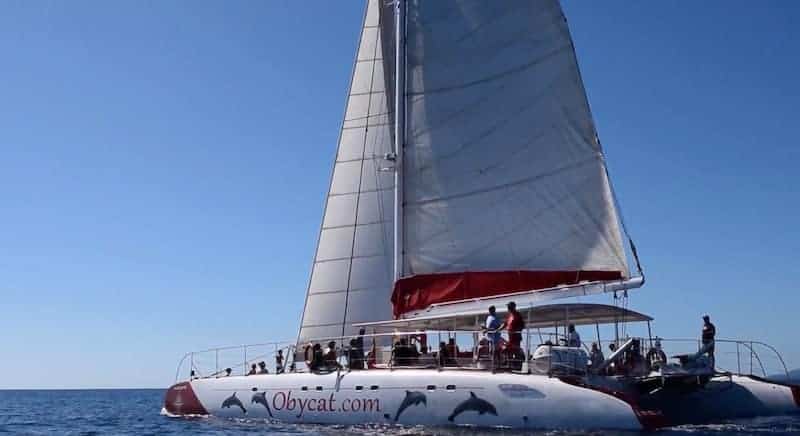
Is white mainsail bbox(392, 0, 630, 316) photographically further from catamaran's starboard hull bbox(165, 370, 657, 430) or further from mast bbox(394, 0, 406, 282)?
catamaran's starboard hull bbox(165, 370, 657, 430)

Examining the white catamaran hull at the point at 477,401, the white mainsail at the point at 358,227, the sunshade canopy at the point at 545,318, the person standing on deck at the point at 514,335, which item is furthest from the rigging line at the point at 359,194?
the person standing on deck at the point at 514,335

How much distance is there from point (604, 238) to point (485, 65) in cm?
479

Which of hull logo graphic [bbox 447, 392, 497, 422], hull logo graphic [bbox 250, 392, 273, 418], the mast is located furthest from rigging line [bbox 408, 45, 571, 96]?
hull logo graphic [bbox 250, 392, 273, 418]

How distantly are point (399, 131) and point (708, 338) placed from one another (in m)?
8.13

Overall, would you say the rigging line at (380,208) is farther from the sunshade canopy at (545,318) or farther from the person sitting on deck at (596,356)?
the person sitting on deck at (596,356)

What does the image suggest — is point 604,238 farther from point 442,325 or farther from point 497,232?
point 442,325

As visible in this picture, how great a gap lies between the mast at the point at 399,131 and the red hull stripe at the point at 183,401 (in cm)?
585

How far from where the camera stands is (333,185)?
891 inches

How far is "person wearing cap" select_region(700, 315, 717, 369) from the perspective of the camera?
16.7 meters

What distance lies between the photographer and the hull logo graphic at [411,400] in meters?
16.5

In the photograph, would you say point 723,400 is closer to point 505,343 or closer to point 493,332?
point 505,343

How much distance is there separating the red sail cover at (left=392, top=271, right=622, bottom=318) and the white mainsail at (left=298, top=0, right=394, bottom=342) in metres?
2.34

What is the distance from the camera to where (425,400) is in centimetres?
1642

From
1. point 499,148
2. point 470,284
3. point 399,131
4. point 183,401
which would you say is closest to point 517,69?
point 499,148
